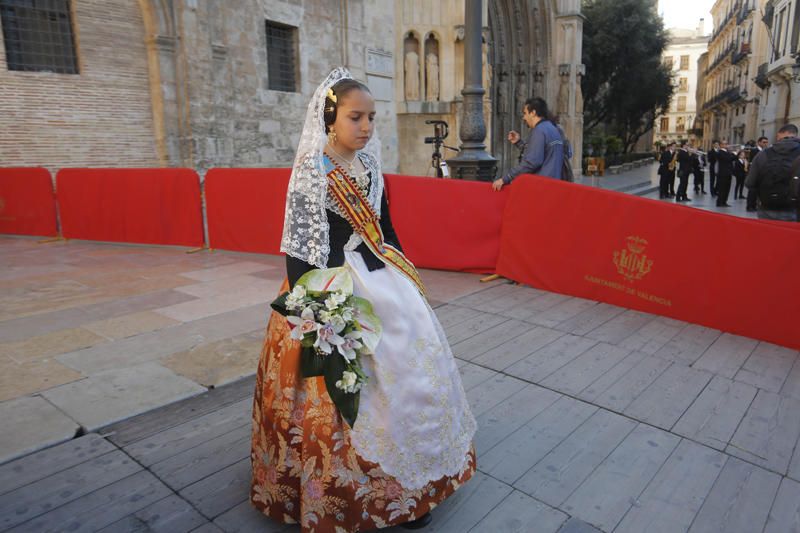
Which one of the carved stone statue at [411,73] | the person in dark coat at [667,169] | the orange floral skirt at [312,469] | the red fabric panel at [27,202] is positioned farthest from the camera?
the person in dark coat at [667,169]

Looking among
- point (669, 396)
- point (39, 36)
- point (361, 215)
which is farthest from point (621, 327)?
point (39, 36)

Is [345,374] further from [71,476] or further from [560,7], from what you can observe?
[560,7]

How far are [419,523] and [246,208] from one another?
606cm

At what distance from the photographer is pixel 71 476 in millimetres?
2639

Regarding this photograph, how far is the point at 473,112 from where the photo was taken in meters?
7.53

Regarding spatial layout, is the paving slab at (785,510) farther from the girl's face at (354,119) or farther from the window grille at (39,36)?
the window grille at (39,36)

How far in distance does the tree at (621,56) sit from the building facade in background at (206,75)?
16310 mm

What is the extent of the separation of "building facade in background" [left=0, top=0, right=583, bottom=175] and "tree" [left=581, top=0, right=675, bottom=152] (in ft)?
53.5

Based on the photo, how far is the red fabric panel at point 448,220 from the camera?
6203 mm

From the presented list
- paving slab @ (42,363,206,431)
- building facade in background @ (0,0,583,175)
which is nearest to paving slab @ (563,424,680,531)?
paving slab @ (42,363,206,431)

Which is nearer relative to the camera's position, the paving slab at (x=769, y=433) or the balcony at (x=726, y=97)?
the paving slab at (x=769, y=433)

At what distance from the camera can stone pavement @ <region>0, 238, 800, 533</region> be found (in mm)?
2426

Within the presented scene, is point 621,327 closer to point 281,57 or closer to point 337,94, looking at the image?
point 337,94

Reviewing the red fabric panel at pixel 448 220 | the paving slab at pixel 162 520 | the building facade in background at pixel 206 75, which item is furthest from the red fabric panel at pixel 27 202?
the paving slab at pixel 162 520
